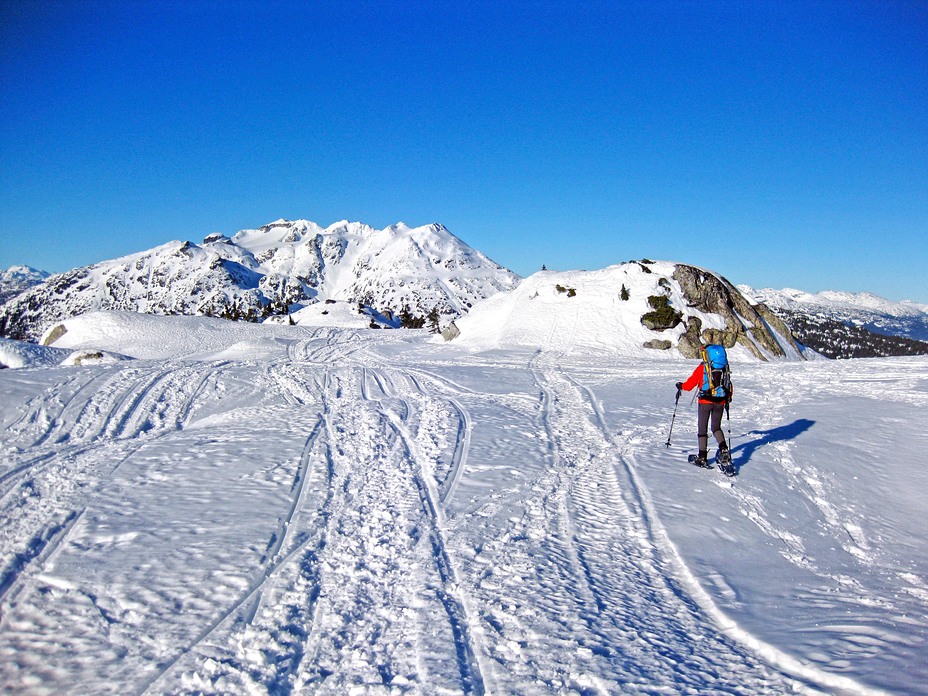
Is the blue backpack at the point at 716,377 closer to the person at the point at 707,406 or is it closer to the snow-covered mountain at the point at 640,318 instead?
the person at the point at 707,406

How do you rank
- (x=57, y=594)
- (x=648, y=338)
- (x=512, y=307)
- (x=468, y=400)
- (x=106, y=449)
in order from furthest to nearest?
1. (x=512, y=307)
2. (x=648, y=338)
3. (x=468, y=400)
4. (x=106, y=449)
5. (x=57, y=594)

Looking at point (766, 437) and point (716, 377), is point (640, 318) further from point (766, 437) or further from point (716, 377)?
point (716, 377)

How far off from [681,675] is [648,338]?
2551cm

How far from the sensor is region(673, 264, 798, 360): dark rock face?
27.7 m

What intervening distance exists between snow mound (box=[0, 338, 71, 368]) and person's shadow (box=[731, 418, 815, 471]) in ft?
81.3

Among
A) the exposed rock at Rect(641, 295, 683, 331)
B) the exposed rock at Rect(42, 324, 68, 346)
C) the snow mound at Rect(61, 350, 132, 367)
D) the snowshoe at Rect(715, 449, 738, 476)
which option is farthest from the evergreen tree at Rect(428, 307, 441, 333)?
the snowshoe at Rect(715, 449, 738, 476)

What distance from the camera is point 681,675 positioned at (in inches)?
154

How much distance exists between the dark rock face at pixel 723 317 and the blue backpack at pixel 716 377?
64.1 feet

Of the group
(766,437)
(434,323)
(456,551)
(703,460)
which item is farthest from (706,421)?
(434,323)

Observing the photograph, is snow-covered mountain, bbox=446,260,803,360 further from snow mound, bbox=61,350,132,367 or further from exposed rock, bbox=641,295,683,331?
snow mound, bbox=61,350,132,367

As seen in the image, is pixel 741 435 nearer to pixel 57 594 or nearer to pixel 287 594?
pixel 287 594

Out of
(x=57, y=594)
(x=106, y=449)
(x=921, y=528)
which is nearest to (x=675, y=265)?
(x=921, y=528)

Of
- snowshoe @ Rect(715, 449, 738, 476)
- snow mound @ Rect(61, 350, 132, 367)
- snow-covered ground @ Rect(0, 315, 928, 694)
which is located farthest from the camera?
snow mound @ Rect(61, 350, 132, 367)

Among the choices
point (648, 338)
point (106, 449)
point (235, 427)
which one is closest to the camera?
point (106, 449)
